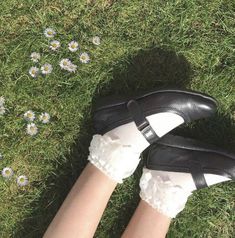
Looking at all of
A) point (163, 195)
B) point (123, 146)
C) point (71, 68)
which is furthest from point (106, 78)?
point (163, 195)

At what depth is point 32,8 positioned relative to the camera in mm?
2162

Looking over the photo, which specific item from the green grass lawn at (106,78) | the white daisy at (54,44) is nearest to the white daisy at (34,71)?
the green grass lawn at (106,78)

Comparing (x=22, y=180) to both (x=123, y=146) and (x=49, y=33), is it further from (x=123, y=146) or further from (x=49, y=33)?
(x=49, y=33)

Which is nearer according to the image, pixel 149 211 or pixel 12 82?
pixel 149 211

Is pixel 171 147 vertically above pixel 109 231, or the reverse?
pixel 171 147

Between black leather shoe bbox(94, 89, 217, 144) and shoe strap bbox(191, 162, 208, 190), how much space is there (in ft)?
0.71

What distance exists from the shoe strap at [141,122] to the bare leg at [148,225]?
313mm

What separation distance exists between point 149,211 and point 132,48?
774 millimetres

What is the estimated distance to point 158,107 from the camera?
1967 mm

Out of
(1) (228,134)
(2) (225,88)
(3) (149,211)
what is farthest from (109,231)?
(2) (225,88)

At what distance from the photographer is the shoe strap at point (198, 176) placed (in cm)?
199

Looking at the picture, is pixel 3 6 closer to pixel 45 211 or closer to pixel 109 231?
pixel 45 211

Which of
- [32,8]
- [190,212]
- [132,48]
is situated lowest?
[190,212]

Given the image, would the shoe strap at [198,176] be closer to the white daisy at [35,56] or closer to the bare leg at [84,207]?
the bare leg at [84,207]
